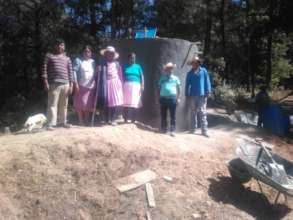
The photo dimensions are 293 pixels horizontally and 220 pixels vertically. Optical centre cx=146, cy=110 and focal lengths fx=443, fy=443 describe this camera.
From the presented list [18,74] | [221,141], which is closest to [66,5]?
[18,74]

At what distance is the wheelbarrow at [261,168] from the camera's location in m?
6.91

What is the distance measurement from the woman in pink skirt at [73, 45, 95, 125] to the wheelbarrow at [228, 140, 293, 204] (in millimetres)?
2973

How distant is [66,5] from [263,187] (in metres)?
16.7

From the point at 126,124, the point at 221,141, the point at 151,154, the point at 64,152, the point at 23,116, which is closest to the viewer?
the point at 64,152

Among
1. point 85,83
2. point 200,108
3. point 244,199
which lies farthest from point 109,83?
point 244,199

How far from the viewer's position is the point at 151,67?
9.84 metres

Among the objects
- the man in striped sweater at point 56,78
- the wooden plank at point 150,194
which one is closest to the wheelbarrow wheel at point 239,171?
the wooden plank at point 150,194

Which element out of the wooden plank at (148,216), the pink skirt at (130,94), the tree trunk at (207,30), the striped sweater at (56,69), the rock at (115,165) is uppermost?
the tree trunk at (207,30)

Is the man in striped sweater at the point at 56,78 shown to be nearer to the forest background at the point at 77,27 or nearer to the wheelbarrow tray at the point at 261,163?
the wheelbarrow tray at the point at 261,163

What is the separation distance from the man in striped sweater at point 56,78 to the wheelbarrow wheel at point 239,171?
315 centimetres

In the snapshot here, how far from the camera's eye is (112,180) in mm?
6848

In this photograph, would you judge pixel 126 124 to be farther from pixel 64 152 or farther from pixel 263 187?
pixel 263 187

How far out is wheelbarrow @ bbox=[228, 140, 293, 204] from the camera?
272 inches

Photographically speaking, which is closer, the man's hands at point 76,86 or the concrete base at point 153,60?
the man's hands at point 76,86
